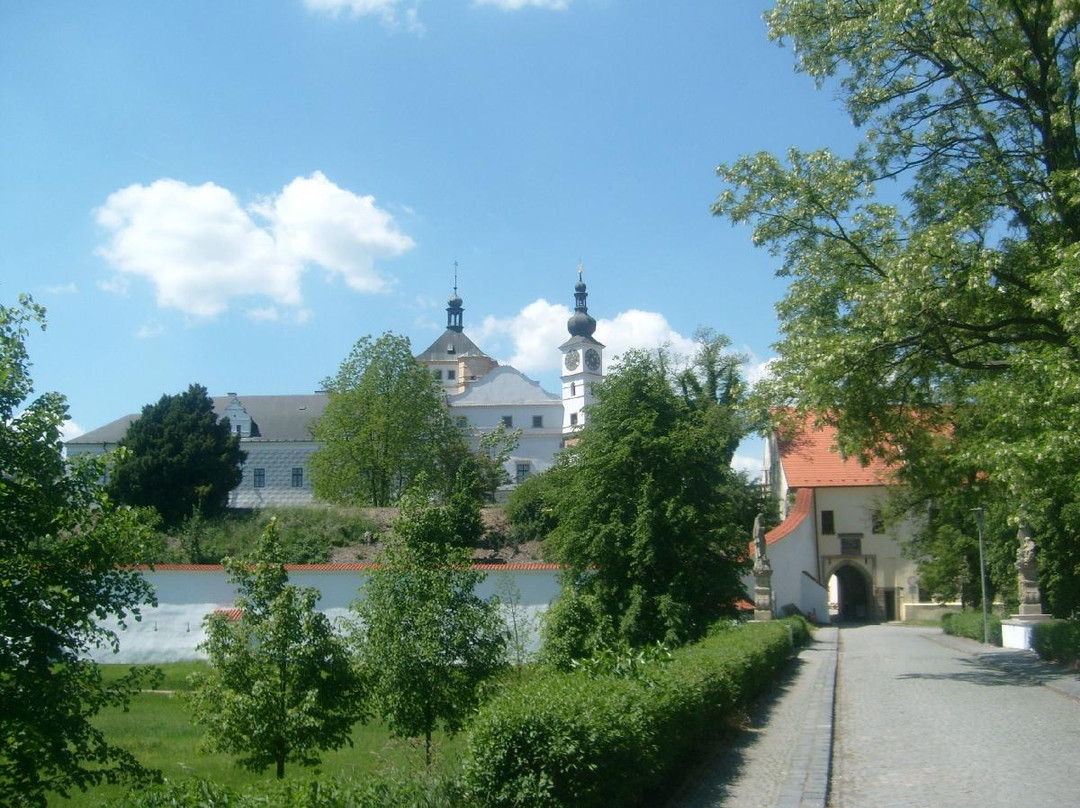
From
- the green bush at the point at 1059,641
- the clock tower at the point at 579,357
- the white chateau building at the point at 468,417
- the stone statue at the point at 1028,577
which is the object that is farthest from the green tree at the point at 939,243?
the clock tower at the point at 579,357

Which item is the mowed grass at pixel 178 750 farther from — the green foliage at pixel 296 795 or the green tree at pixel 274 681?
the green foliage at pixel 296 795

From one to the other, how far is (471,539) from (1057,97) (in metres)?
23.8

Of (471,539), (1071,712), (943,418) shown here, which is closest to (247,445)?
(471,539)

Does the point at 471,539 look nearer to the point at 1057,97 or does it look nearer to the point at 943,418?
the point at 943,418

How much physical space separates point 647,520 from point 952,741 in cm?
963

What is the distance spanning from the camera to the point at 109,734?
16656 millimetres

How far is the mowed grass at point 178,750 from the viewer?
39.5ft

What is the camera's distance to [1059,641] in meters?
20.2

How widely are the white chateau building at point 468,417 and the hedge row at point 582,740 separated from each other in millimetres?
51107

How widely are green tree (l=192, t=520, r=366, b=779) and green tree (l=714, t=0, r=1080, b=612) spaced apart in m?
9.43

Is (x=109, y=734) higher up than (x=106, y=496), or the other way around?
(x=106, y=496)

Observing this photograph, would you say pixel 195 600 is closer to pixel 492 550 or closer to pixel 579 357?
pixel 492 550

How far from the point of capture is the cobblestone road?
8.96 meters

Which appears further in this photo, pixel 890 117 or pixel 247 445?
pixel 247 445
